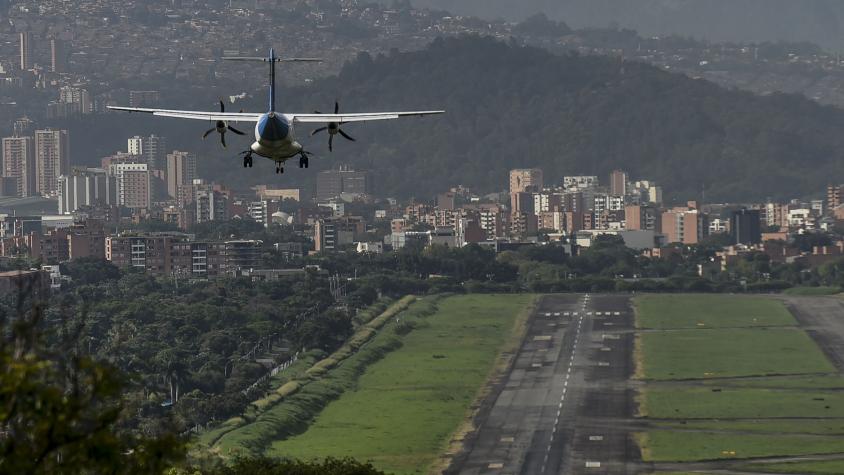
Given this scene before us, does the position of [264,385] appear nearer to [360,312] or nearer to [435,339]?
[435,339]

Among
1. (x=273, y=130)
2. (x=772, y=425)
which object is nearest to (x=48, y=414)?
(x=273, y=130)

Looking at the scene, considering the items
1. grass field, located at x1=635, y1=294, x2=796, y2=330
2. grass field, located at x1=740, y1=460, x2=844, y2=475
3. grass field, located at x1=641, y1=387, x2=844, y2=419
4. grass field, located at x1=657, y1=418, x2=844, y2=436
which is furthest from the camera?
grass field, located at x1=635, y1=294, x2=796, y2=330

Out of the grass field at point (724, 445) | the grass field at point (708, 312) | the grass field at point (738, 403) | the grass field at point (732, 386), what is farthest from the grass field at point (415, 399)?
the grass field at point (708, 312)

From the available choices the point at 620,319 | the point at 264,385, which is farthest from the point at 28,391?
the point at 620,319

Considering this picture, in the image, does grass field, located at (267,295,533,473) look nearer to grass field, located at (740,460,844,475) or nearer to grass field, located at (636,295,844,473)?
grass field, located at (636,295,844,473)

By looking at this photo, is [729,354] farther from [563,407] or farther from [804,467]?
[804,467]

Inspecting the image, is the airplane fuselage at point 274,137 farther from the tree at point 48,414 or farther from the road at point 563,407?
the road at point 563,407

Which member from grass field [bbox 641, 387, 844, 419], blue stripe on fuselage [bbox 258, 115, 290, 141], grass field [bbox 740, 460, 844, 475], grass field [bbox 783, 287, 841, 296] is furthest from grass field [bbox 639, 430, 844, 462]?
grass field [bbox 783, 287, 841, 296]
